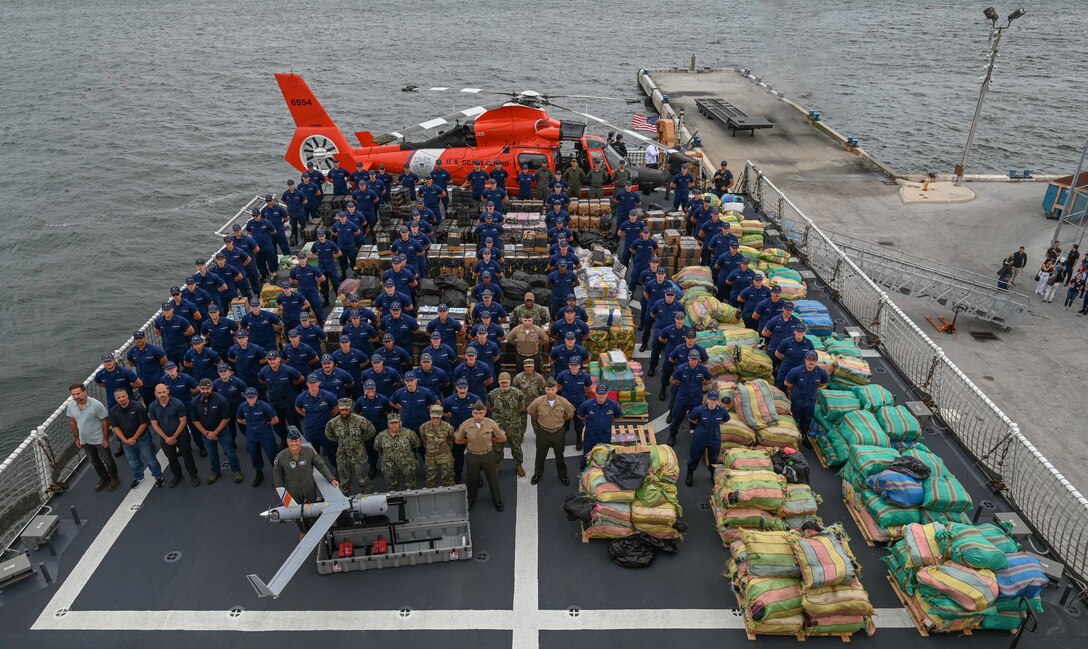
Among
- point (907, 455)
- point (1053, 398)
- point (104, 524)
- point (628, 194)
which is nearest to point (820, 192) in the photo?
point (1053, 398)

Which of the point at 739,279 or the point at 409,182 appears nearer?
the point at 739,279

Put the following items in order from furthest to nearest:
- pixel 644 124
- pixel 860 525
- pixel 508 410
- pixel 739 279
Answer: pixel 644 124 → pixel 739 279 → pixel 508 410 → pixel 860 525

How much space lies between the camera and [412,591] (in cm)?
843

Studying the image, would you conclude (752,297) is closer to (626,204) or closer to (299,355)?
(626,204)

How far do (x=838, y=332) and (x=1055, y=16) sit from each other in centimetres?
10609

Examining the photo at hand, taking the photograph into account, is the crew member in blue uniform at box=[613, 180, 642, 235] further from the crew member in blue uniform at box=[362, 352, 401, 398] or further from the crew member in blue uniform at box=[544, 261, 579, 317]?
the crew member in blue uniform at box=[362, 352, 401, 398]

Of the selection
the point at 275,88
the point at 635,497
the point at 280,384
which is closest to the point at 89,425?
the point at 280,384

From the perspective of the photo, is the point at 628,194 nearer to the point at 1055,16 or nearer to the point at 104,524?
the point at 104,524

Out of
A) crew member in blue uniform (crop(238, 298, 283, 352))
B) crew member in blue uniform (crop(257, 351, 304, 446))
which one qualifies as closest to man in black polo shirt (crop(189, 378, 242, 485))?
crew member in blue uniform (crop(257, 351, 304, 446))

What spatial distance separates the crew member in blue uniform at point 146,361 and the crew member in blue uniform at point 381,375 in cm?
340

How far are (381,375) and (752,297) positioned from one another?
274 inches

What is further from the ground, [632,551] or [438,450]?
[438,450]

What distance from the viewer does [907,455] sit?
911cm

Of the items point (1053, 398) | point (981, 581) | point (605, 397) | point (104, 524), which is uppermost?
point (605, 397)
